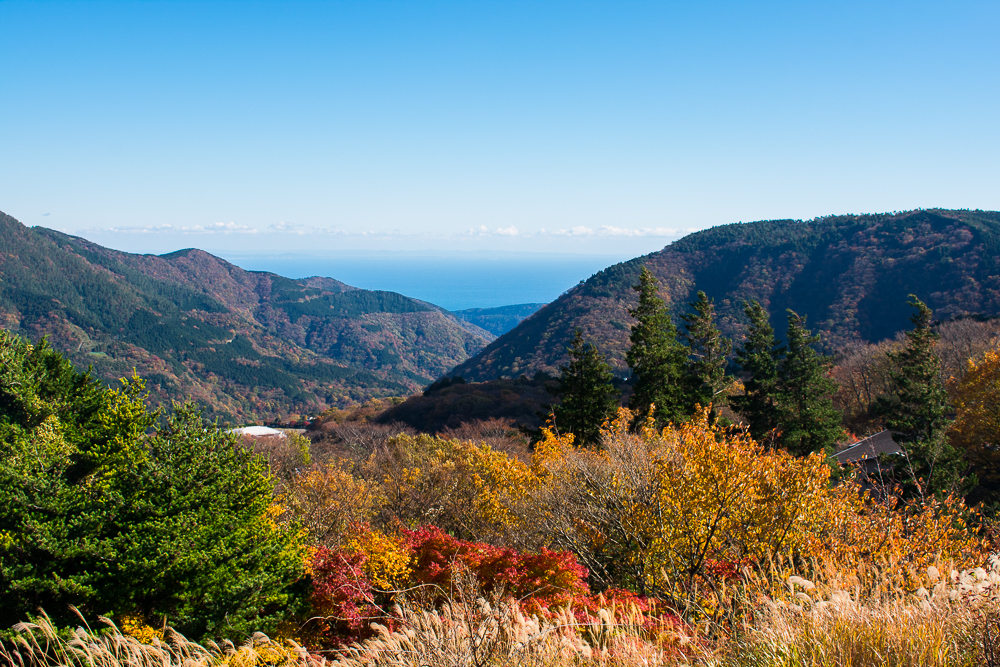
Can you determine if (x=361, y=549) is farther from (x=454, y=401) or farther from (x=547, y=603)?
(x=454, y=401)

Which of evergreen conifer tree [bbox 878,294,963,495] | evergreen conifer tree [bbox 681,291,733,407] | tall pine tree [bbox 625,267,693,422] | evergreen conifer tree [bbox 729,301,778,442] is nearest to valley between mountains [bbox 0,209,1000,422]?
evergreen conifer tree [bbox 681,291,733,407]

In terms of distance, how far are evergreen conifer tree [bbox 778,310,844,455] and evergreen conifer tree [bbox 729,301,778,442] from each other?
1.58 ft

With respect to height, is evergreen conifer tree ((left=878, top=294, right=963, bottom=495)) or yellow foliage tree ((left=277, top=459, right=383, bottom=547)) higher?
evergreen conifer tree ((left=878, top=294, right=963, bottom=495))

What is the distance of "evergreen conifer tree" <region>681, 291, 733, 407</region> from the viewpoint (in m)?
29.4

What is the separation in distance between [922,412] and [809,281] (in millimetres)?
132041

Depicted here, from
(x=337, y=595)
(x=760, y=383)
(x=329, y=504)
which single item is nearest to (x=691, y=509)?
(x=337, y=595)

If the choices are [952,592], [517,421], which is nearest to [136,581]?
[952,592]

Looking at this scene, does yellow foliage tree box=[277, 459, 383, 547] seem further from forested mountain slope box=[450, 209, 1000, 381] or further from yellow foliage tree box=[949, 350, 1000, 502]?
forested mountain slope box=[450, 209, 1000, 381]

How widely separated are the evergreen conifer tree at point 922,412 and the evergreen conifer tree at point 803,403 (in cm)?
265

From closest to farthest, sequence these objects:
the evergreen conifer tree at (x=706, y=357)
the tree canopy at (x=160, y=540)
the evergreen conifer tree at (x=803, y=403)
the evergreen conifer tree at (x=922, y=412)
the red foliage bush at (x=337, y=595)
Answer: the red foliage bush at (x=337, y=595), the tree canopy at (x=160, y=540), the evergreen conifer tree at (x=922, y=412), the evergreen conifer tree at (x=803, y=403), the evergreen conifer tree at (x=706, y=357)

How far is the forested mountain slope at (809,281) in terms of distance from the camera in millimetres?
103500

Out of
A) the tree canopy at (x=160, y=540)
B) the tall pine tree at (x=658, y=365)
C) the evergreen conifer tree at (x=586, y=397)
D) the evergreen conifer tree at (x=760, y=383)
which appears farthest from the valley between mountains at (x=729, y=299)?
the tree canopy at (x=160, y=540)

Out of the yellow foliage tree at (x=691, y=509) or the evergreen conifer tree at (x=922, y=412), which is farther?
the evergreen conifer tree at (x=922, y=412)

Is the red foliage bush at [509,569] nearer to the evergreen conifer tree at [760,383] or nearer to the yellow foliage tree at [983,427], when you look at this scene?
the evergreen conifer tree at [760,383]
